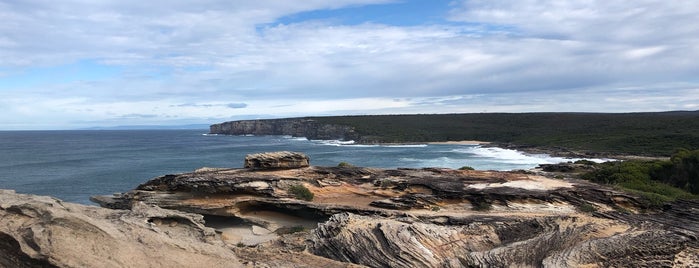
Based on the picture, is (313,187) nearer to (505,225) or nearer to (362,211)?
(362,211)

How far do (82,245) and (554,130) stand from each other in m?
127

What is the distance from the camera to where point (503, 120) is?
157875 millimetres

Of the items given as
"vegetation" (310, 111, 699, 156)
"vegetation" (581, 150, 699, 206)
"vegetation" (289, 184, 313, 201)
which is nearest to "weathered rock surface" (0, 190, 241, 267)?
"vegetation" (289, 184, 313, 201)

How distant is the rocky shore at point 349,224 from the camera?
1073 centimetres

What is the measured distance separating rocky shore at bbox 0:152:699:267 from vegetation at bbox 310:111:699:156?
59008 mm


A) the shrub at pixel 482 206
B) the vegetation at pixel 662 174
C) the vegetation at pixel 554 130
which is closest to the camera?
the shrub at pixel 482 206

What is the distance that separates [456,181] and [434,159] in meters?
54.3

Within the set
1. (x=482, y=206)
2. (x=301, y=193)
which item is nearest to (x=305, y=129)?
(x=301, y=193)

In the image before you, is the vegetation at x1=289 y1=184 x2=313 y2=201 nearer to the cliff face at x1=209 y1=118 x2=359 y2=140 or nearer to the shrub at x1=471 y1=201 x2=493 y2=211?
the shrub at x1=471 y1=201 x2=493 y2=211

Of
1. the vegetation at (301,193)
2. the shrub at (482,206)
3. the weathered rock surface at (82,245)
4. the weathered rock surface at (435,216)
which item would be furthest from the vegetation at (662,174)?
the weathered rock surface at (82,245)

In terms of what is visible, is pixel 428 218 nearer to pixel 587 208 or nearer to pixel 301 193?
pixel 587 208

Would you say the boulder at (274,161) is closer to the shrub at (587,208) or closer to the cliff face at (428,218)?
the cliff face at (428,218)

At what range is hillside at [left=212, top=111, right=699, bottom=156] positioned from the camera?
8344 cm

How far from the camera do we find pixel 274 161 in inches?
1113
